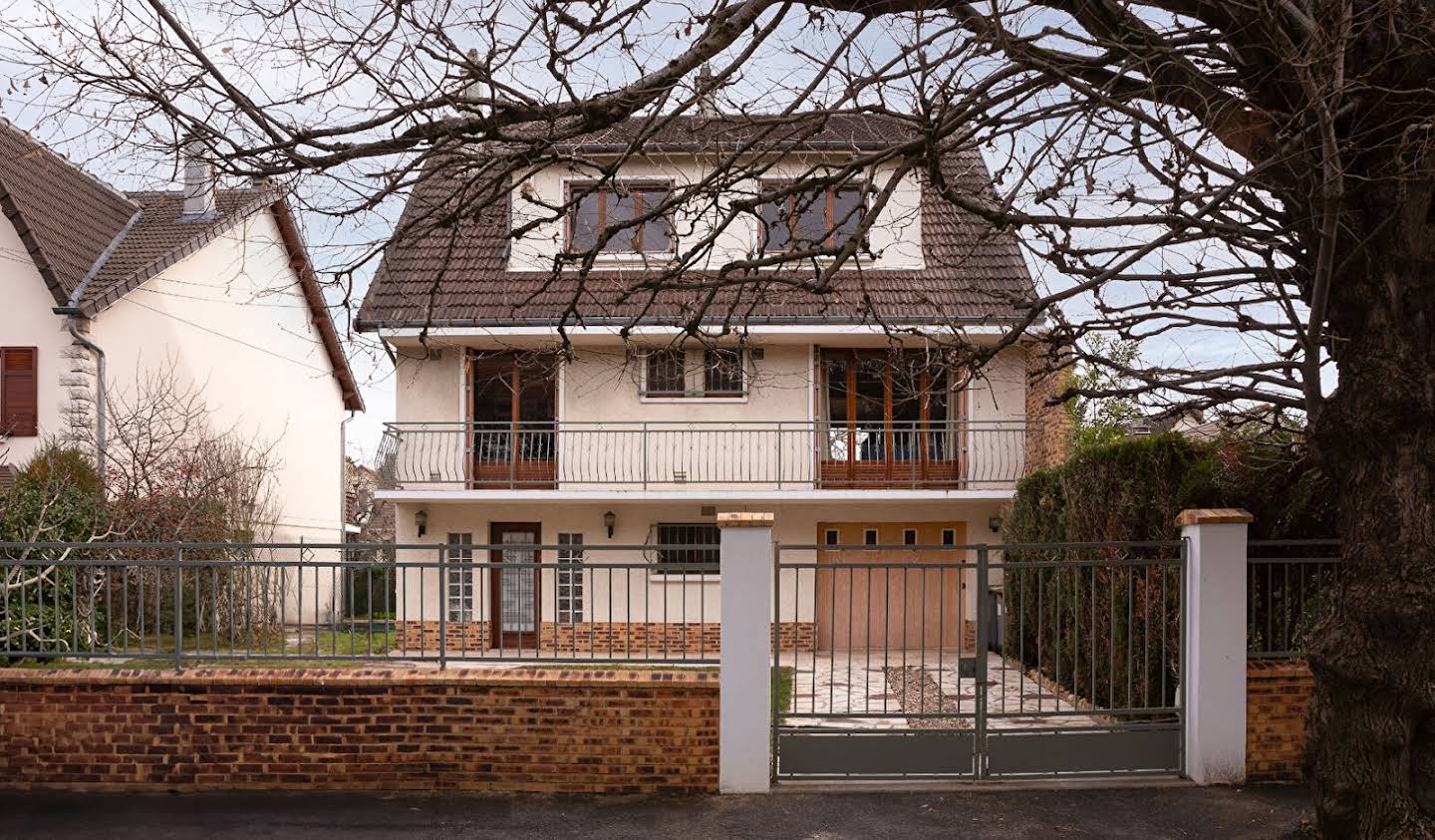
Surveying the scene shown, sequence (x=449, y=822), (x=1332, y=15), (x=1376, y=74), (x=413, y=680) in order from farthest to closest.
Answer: (x=413, y=680) → (x=449, y=822) → (x=1376, y=74) → (x=1332, y=15)

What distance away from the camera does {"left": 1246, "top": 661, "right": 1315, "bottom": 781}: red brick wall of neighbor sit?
25.6 ft

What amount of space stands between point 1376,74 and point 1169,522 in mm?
4181

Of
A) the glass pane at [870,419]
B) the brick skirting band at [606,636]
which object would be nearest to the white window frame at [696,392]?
the glass pane at [870,419]

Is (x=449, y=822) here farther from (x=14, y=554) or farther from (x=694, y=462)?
(x=694, y=462)

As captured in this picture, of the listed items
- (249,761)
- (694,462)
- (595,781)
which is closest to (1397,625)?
(595,781)

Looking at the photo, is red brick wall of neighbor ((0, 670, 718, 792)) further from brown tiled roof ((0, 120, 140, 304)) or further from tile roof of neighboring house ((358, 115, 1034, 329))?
brown tiled roof ((0, 120, 140, 304))

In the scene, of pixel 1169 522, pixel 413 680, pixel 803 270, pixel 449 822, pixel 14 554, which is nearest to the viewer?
pixel 449 822

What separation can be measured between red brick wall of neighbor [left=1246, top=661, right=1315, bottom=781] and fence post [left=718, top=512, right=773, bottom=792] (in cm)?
344

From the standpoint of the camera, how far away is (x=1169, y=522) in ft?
29.9

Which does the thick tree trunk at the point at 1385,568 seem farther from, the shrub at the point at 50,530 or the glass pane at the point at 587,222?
the glass pane at the point at 587,222

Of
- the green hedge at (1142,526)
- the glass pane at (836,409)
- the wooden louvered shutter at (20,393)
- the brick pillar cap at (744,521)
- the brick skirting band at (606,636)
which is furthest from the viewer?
the glass pane at (836,409)

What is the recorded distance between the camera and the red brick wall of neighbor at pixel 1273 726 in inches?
308

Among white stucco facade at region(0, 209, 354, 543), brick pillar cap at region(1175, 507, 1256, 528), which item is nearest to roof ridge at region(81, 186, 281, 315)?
white stucco facade at region(0, 209, 354, 543)

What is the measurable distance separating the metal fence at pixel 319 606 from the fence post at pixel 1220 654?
11.3 feet
